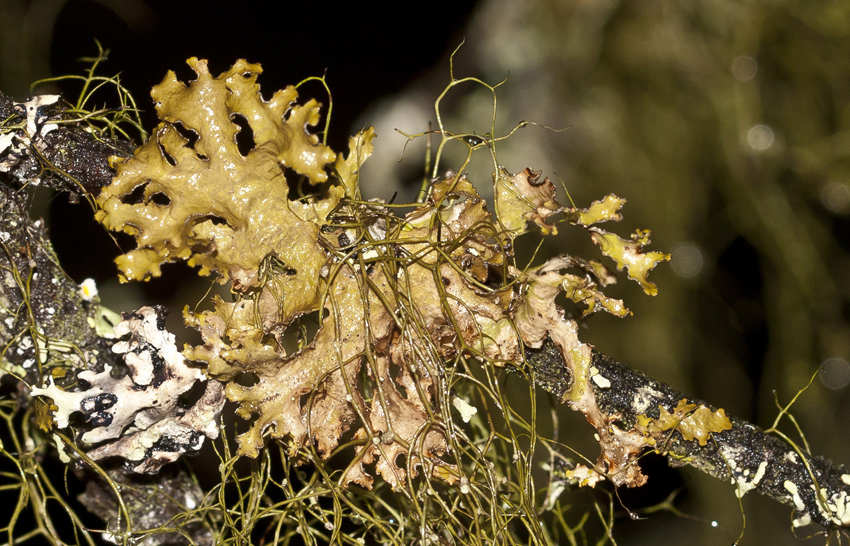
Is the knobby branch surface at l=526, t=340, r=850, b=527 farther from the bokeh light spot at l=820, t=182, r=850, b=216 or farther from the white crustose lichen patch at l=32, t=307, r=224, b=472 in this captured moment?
the bokeh light spot at l=820, t=182, r=850, b=216

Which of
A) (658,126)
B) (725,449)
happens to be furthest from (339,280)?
(658,126)

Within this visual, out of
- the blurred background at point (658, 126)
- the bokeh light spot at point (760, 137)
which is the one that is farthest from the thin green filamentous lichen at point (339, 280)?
the bokeh light spot at point (760, 137)

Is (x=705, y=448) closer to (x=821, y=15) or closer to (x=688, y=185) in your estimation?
(x=688, y=185)

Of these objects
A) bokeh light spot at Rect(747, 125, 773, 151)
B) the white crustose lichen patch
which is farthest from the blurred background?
the white crustose lichen patch

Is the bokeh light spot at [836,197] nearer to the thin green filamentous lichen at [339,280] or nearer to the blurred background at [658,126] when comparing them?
the blurred background at [658,126]

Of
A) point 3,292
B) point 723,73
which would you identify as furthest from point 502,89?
point 3,292

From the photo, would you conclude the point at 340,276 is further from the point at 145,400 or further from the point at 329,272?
the point at 145,400
